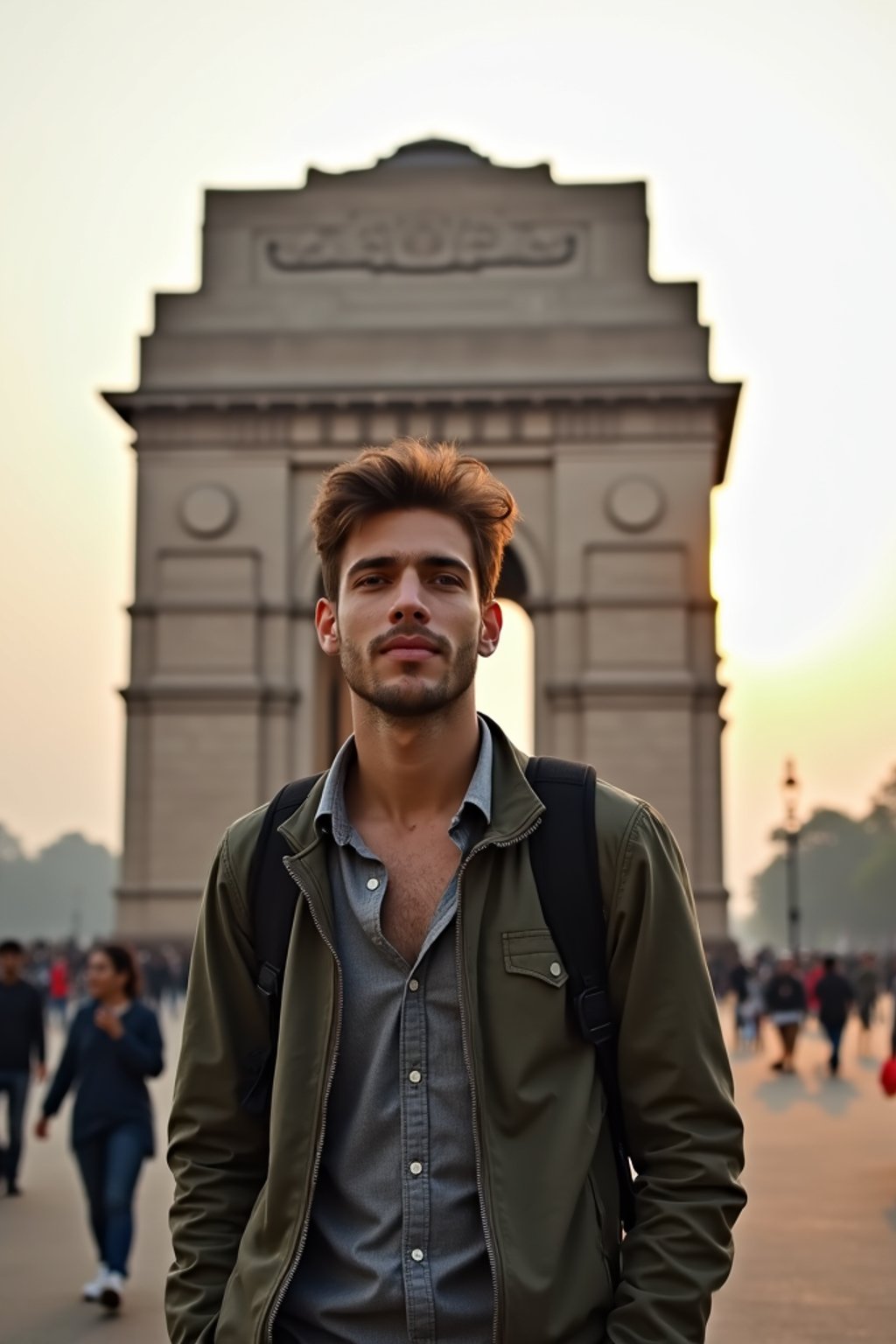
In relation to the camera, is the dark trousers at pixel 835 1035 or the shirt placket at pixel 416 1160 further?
the dark trousers at pixel 835 1035

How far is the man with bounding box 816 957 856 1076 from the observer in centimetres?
2003

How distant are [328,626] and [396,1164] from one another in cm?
98

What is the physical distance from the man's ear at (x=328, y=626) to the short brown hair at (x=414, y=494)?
0.28ft

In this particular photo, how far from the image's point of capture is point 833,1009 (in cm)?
2002

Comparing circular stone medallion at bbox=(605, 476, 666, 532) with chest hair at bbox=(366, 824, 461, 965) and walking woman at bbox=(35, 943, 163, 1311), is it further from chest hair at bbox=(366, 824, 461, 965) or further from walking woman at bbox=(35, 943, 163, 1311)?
chest hair at bbox=(366, 824, 461, 965)

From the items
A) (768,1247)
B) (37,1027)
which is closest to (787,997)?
(37,1027)

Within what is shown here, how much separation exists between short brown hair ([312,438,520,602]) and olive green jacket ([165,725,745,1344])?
0.45m

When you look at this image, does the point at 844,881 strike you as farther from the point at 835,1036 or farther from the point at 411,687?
the point at 411,687

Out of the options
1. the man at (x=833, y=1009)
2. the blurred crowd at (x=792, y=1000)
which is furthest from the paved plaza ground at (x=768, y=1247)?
the man at (x=833, y=1009)

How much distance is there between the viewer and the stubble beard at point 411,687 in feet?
10.2

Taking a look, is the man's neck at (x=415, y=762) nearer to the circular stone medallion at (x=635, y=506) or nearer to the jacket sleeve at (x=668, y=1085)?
the jacket sleeve at (x=668, y=1085)

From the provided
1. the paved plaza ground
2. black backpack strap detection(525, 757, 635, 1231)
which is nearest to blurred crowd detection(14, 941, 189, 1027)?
the paved plaza ground

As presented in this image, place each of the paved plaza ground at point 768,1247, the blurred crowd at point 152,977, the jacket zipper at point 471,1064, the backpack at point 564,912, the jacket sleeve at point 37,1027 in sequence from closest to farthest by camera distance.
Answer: the jacket zipper at point 471,1064, the backpack at point 564,912, the paved plaza ground at point 768,1247, the jacket sleeve at point 37,1027, the blurred crowd at point 152,977

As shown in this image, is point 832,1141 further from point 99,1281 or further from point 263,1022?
point 263,1022
